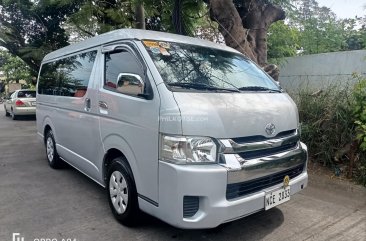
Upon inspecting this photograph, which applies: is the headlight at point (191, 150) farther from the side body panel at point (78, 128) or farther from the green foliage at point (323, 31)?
the green foliage at point (323, 31)

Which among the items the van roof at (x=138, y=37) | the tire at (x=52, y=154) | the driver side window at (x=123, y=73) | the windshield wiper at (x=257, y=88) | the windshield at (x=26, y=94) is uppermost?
the van roof at (x=138, y=37)

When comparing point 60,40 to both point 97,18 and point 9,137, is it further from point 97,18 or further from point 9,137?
point 9,137

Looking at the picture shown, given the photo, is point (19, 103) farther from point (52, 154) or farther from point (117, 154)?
point (117, 154)

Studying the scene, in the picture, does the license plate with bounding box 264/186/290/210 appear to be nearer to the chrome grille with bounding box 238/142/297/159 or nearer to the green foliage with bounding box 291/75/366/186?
the chrome grille with bounding box 238/142/297/159

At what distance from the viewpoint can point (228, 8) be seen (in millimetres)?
6688

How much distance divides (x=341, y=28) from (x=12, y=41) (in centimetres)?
1676

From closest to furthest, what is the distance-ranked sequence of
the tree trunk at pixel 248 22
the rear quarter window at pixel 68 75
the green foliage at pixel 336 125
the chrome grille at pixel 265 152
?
the chrome grille at pixel 265 152 < the rear quarter window at pixel 68 75 < the green foliage at pixel 336 125 < the tree trunk at pixel 248 22

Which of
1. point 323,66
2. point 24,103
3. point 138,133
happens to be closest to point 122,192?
point 138,133

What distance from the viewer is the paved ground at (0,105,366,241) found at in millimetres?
3158

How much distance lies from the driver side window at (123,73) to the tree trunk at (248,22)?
381 centimetres

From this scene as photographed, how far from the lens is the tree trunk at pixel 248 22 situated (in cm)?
674

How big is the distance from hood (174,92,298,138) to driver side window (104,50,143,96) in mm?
541

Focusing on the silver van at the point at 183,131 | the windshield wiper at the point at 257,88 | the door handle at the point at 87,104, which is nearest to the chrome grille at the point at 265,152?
the silver van at the point at 183,131

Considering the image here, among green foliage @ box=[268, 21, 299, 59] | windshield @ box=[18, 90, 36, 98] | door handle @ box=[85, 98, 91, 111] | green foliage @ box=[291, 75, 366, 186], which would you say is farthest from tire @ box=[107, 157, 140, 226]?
windshield @ box=[18, 90, 36, 98]
